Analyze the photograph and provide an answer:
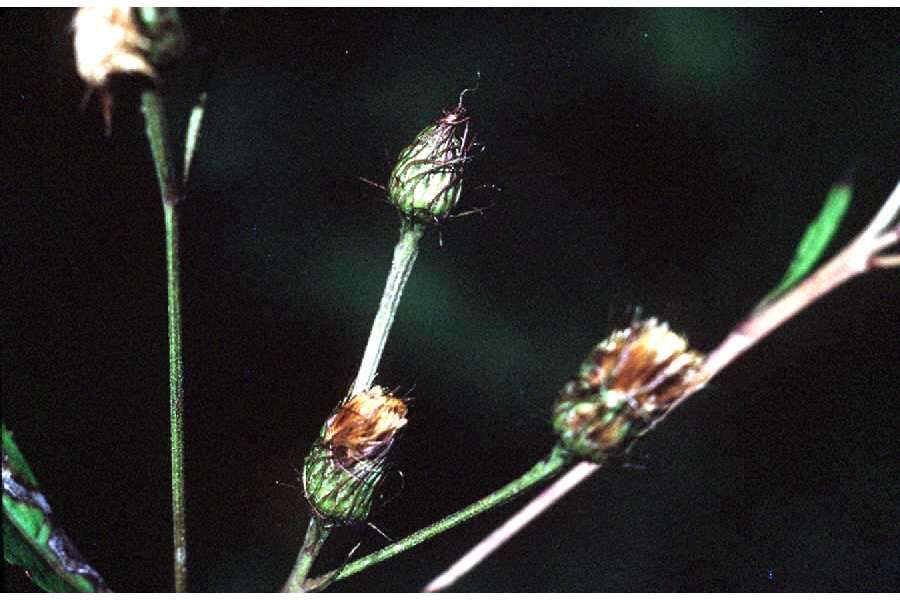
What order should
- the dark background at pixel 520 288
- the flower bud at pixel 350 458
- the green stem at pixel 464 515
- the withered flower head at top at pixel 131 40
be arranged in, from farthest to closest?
the dark background at pixel 520 288
the flower bud at pixel 350 458
the green stem at pixel 464 515
the withered flower head at top at pixel 131 40

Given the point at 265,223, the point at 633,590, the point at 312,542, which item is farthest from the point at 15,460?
the point at 633,590

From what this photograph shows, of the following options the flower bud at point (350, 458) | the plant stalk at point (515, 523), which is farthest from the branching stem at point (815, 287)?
the flower bud at point (350, 458)

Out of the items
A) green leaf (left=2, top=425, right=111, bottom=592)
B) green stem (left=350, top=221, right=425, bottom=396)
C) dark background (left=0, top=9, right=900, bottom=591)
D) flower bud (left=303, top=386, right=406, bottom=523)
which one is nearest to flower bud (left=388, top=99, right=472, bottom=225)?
green stem (left=350, top=221, right=425, bottom=396)

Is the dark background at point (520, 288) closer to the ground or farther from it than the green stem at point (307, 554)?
farther from it

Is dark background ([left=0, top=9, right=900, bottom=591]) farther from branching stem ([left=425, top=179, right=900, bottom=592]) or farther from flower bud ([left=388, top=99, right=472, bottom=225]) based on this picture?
branching stem ([left=425, top=179, right=900, bottom=592])

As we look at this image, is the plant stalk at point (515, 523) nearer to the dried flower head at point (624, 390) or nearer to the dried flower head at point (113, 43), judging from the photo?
the dried flower head at point (624, 390)
